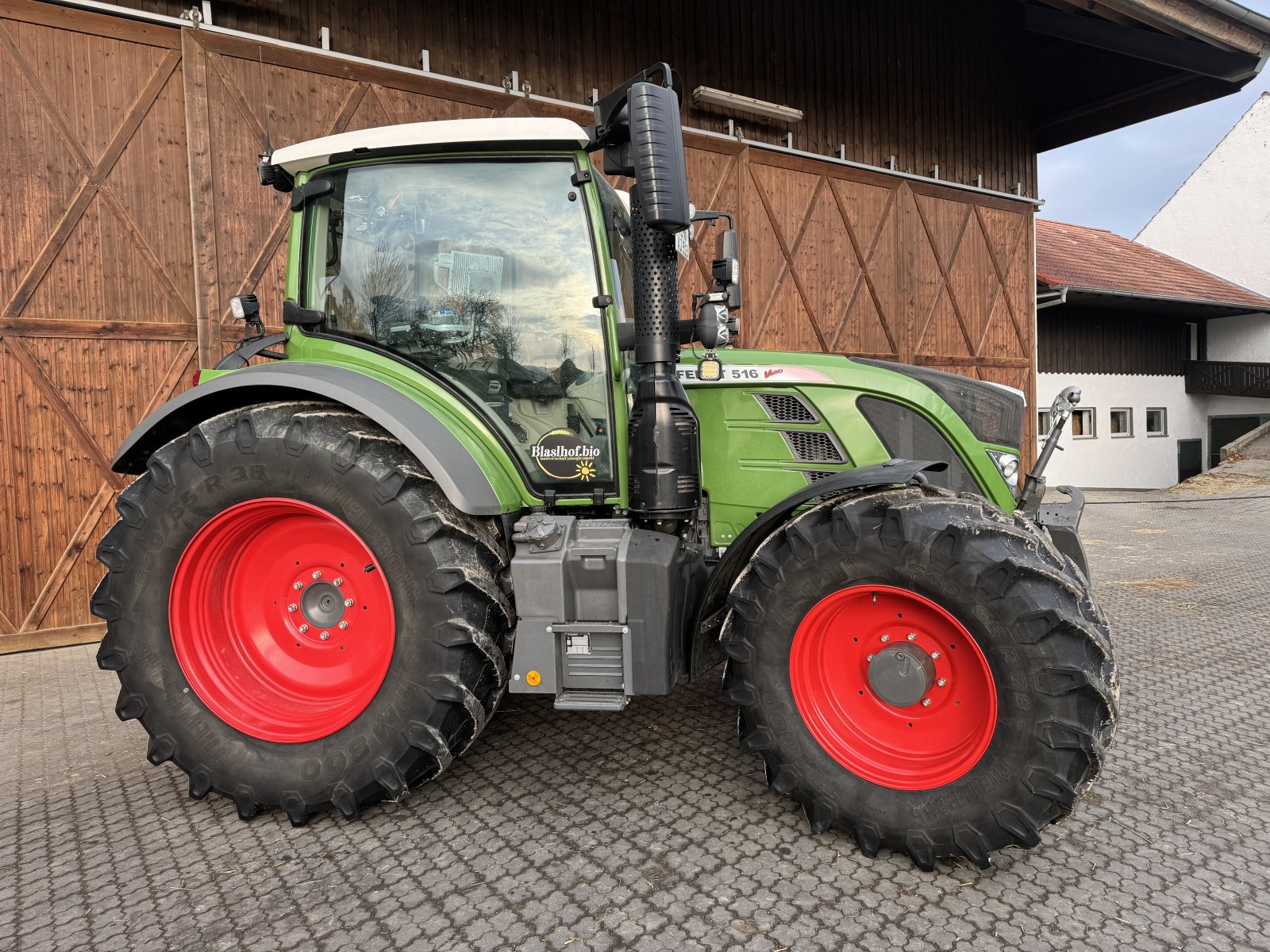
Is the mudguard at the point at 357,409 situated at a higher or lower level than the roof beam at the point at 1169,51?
lower

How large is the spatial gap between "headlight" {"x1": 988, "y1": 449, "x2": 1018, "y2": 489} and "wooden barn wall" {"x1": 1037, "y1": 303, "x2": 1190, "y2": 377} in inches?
549

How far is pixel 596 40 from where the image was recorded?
7.03 m

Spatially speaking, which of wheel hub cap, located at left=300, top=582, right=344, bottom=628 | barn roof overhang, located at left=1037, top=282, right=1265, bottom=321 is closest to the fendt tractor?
wheel hub cap, located at left=300, top=582, right=344, bottom=628

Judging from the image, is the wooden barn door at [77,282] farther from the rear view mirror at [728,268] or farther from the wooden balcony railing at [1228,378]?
the wooden balcony railing at [1228,378]

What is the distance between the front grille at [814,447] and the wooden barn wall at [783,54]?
5.29 meters

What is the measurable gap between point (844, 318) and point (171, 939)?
28.1ft

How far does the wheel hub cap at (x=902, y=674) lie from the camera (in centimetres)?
221

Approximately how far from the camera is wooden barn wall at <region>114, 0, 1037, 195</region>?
605cm

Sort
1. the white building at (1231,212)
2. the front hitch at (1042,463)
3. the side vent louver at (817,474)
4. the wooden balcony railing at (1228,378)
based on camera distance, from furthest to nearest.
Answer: the white building at (1231,212), the wooden balcony railing at (1228,378), the front hitch at (1042,463), the side vent louver at (817,474)

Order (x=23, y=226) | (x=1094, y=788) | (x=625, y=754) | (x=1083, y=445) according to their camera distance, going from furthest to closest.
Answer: (x=1083, y=445) < (x=23, y=226) < (x=625, y=754) < (x=1094, y=788)

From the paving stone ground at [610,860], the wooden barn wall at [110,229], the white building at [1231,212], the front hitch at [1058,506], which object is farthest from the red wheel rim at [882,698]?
the white building at [1231,212]

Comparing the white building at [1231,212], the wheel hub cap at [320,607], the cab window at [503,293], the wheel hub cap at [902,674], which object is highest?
the white building at [1231,212]

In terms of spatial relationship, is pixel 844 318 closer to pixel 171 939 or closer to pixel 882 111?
pixel 882 111

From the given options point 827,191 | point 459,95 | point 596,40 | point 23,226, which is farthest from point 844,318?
point 23,226
